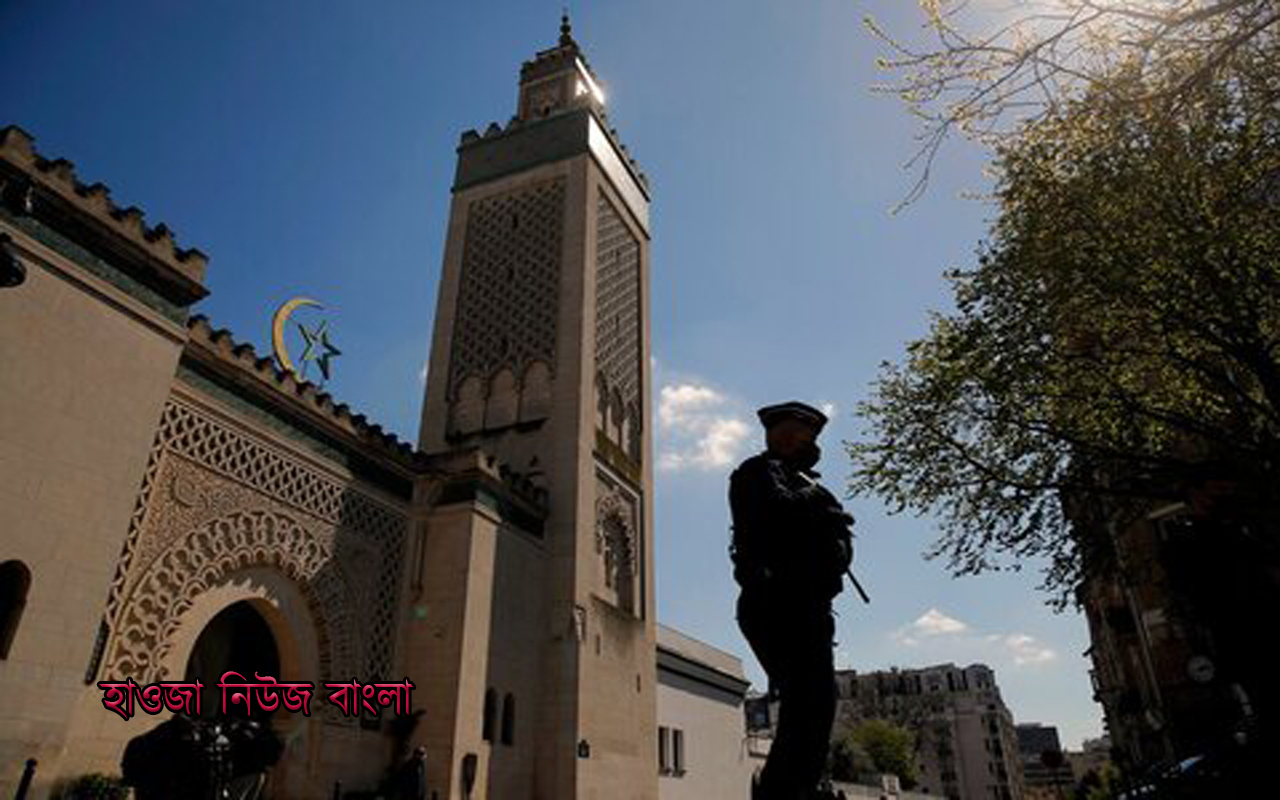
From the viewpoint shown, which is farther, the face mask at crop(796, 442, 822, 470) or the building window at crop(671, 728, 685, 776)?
the building window at crop(671, 728, 685, 776)

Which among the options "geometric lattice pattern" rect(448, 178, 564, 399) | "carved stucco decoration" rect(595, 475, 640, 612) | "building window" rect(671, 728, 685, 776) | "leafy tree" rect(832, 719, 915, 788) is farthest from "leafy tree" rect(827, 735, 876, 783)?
"geometric lattice pattern" rect(448, 178, 564, 399)

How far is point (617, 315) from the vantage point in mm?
22031

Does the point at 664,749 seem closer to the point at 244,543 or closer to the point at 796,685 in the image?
the point at 244,543

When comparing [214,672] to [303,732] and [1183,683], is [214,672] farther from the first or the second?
[1183,683]

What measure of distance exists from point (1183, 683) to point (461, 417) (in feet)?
61.6

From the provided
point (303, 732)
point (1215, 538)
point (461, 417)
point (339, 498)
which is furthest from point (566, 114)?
point (1215, 538)

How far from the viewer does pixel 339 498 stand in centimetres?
1295

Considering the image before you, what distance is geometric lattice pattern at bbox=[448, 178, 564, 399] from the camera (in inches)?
767

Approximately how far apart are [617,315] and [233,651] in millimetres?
13084

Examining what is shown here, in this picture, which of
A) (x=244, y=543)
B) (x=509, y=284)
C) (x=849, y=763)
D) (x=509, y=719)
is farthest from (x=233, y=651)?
(x=849, y=763)

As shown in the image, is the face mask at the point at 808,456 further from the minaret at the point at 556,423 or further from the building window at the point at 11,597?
the minaret at the point at 556,423

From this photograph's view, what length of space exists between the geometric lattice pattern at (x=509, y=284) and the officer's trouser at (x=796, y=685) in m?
15.8

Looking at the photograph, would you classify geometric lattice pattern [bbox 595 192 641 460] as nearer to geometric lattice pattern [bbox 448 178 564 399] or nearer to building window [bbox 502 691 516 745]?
geometric lattice pattern [bbox 448 178 564 399]

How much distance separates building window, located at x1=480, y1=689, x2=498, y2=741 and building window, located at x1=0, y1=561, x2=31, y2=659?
26.1ft
